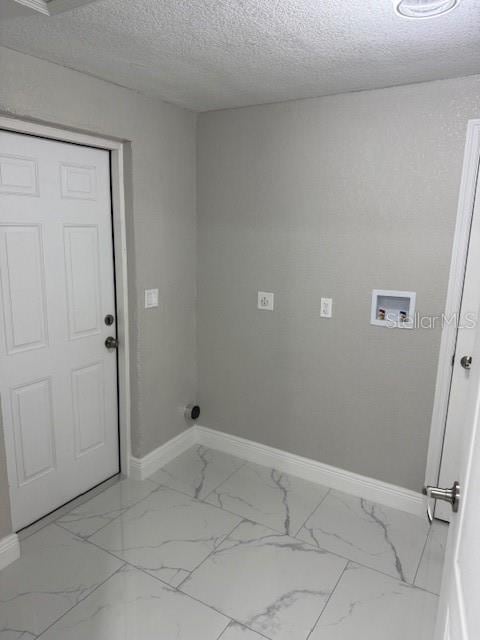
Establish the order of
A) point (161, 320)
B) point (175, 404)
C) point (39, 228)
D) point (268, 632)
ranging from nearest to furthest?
point (268, 632) < point (39, 228) < point (161, 320) < point (175, 404)

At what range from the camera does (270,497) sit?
8.62 ft

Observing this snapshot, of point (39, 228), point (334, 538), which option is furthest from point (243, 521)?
point (39, 228)

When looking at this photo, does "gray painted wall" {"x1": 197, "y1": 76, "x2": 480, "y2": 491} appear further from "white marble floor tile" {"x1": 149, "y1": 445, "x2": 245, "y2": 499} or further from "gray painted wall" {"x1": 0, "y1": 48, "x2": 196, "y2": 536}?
"white marble floor tile" {"x1": 149, "y1": 445, "x2": 245, "y2": 499}

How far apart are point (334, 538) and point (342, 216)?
1.70 m

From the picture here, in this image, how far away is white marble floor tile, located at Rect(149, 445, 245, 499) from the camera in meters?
2.73

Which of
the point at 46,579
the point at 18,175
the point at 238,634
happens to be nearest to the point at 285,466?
the point at 238,634

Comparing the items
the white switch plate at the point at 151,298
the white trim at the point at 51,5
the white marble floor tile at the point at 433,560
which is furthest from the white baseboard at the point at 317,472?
the white trim at the point at 51,5

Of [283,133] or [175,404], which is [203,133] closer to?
[283,133]

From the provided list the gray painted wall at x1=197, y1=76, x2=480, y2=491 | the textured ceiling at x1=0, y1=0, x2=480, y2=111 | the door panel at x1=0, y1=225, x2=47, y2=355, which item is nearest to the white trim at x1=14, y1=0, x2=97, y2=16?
the textured ceiling at x1=0, y1=0, x2=480, y2=111

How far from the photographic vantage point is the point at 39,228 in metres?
2.16

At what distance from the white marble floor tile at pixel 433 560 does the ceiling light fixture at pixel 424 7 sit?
224 cm

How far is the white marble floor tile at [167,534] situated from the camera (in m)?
2.10

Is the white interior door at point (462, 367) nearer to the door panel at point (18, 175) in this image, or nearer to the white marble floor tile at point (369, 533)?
the white marble floor tile at point (369, 533)

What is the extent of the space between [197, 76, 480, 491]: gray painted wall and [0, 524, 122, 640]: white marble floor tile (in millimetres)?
1239
